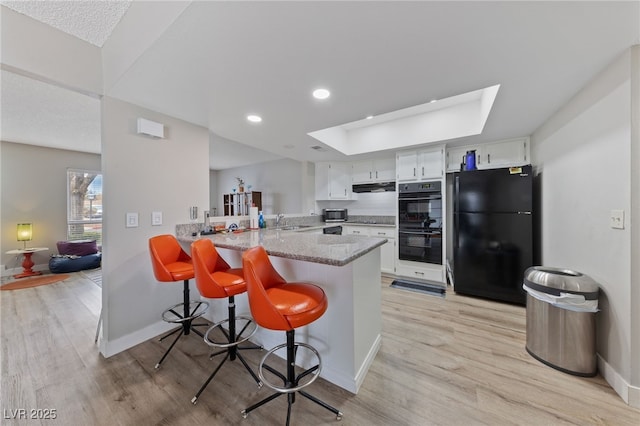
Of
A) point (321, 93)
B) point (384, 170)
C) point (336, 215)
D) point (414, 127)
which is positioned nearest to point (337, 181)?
point (336, 215)

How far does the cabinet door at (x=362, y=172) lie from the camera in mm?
4586

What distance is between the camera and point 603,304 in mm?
1668

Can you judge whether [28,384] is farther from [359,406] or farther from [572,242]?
[572,242]

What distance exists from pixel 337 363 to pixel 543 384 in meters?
1.47

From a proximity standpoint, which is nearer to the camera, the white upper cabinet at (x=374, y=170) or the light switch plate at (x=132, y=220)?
the light switch plate at (x=132, y=220)

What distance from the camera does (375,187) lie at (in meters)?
4.45

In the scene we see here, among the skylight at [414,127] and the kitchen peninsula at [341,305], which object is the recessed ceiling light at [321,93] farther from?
the kitchen peninsula at [341,305]

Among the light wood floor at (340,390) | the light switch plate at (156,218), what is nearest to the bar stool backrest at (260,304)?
the light wood floor at (340,390)

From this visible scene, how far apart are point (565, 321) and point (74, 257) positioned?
7198mm

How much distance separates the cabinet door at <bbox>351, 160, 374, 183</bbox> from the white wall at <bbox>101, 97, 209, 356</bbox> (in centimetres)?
308

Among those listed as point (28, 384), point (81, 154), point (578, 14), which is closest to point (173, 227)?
point (28, 384)

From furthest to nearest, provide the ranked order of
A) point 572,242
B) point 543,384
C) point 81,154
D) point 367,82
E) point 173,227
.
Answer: point 81,154, point 173,227, point 572,242, point 367,82, point 543,384

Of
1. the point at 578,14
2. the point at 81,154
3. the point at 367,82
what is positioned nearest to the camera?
the point at 578,14

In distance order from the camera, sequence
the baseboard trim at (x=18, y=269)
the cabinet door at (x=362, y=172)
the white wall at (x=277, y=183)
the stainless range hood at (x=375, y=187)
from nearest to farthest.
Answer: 1. the baseboard trim at (x=18, y=269)
2. the stainless range hood at (x=375, y=187)
3. the cabinet door at (x=362, y=172)
4. the white wall at (x=277, y=183)
